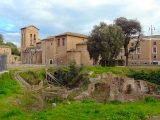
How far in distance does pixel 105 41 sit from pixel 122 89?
11.7m

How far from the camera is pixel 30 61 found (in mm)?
49250

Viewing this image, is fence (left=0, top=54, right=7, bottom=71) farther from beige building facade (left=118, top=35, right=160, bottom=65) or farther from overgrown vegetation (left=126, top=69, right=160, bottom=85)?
beige building facade (left=118, top=35, right=160, bottom=65)

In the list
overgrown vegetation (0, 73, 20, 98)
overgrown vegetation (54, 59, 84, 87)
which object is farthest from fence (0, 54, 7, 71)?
overgrown vegetation (54, 59, 84, 87)

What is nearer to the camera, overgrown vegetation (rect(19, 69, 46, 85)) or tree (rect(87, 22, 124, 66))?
overgrown vegetation (rect(19, 69, 46, 85))

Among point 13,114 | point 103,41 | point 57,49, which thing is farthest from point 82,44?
point 13,114

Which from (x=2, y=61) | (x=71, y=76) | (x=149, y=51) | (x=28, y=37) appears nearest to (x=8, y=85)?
(x=2, y=61)

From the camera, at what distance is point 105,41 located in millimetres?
28906

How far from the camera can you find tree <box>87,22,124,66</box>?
28812 mm

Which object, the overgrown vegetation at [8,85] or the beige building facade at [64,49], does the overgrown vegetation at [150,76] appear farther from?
the beige building facade at [64,49]

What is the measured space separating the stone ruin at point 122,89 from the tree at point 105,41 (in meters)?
9.73

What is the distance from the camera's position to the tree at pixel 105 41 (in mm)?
28812

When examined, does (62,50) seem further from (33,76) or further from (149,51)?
(149,51)

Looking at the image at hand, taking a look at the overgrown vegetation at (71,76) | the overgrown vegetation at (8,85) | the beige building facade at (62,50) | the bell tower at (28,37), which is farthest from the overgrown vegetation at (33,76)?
the bell tower at (28,37)

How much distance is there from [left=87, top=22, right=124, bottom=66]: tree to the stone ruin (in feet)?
31.9
